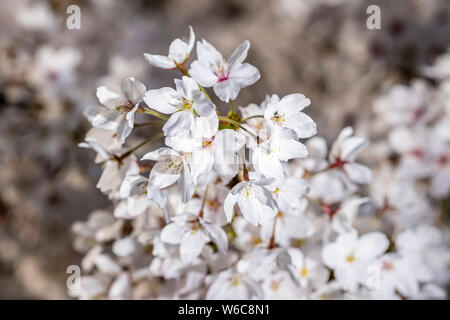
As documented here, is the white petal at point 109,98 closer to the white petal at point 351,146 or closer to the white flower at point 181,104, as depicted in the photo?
the white flower at point 181,104

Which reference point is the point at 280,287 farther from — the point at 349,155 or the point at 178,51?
the point at 178,51

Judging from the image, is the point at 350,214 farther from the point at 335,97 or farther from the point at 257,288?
the point at 335,97

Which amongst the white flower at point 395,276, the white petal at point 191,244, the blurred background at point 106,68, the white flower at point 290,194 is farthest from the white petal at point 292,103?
the blurred background at point 106,68

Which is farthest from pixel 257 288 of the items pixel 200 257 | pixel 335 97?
pixel 335 97

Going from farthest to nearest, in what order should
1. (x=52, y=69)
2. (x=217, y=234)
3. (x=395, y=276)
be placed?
(x=52, y=69)
(x=395, y=276)
(x=217, y=234)

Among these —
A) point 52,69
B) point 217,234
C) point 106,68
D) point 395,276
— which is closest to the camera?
point 217,234

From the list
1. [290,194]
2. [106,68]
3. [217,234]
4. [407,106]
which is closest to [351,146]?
[290,194]
